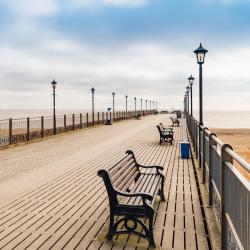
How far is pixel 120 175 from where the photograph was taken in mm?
5633

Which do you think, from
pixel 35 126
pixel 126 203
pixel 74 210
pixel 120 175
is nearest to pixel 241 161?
pixel 126 203

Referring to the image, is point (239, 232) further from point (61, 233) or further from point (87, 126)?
point (87, 126)

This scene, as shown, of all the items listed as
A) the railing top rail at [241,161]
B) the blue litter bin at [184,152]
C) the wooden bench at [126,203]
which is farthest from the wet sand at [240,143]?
the railing top rail at [241,161]

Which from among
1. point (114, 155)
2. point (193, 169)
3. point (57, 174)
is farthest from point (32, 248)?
point (114, 155)

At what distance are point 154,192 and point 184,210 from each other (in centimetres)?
103

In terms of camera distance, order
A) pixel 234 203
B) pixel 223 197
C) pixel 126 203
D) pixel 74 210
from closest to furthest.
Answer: pixel 234 203
pixel 223 197
pixel 126 203
pixel 74 210

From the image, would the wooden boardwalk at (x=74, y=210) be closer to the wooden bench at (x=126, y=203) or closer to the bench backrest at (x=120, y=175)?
the wooden bench at (x=126, y=203)

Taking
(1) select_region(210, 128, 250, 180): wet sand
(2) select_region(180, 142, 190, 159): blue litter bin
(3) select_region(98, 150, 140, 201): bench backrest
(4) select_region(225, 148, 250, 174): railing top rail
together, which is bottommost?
(1) select_region(210, 128, 250, 180): wet sand

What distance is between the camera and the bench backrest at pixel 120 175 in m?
4.86

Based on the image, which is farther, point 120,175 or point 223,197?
point 120,175

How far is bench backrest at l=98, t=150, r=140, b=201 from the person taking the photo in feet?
16.0

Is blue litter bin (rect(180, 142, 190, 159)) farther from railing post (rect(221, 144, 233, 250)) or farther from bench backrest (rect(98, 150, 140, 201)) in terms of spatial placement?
railing post (rect(221, 144, 233, 250))

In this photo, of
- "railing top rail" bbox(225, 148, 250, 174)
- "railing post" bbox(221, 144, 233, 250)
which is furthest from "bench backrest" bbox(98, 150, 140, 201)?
"railing top rail" bbox(225, 148, 250, 174)

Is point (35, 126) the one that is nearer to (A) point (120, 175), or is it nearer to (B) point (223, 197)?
(A) point (120, 175)
